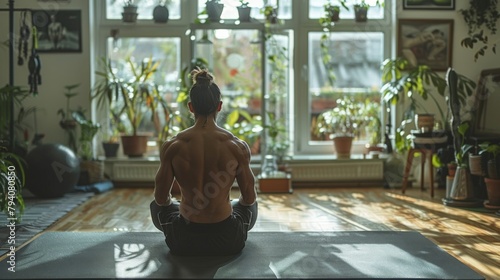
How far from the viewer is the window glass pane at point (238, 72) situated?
7602 mm

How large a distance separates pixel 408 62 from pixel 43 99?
3653 millimetres

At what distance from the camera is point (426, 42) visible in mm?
7414

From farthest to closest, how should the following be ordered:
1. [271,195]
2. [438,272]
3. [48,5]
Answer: [48,5], [271,195], [438,272]

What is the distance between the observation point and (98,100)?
738 cm

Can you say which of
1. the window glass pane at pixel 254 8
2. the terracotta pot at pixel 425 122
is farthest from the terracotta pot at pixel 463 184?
the window glass pane at pixel 254 8

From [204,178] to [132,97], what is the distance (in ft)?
11.9

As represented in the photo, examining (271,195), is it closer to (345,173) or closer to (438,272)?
(345,173)

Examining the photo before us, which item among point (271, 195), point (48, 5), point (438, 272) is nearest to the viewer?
point (438, 272)

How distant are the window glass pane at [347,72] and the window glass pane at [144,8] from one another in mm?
1454

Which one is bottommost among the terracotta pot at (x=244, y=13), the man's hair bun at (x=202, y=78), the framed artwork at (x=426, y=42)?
the man's hair bun at (x=202, y=78)

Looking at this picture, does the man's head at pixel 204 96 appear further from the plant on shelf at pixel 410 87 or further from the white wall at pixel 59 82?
the white wall at pixel 59 82

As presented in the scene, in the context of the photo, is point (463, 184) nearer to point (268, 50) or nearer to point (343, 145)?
point (343, 145)

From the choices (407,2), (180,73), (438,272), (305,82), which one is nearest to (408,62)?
(407,2)

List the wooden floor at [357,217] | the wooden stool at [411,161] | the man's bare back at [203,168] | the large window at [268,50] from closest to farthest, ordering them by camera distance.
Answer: the man's bare back at [203,168], the wooden floor at [357,217], the wooden stool at [411,161], the large window at [268,50]
